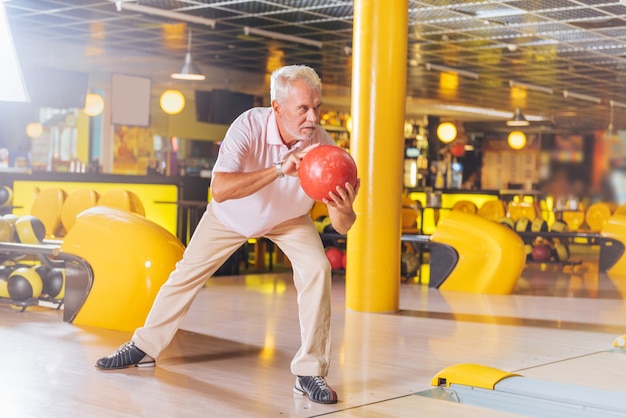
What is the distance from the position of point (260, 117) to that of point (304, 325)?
924 millimetres

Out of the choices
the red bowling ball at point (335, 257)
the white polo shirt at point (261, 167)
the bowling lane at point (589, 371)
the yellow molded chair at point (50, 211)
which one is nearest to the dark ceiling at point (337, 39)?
the yellow molded chair at point (50, 211)

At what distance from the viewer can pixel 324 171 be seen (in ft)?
11.6

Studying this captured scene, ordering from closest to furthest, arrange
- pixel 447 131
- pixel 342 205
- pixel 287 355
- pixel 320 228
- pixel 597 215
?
1. pixel 342 205
2. pixel 287 355
3. pixel 320 228
4. pixel 597 215
5. pixel 447 131

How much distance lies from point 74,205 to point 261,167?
558 cm

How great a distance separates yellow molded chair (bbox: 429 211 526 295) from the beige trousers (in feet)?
15.4

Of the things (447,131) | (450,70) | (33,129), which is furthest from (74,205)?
(447,131)

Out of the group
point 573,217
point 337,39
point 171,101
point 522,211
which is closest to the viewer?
point 337,39

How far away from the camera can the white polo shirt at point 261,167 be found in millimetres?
3928

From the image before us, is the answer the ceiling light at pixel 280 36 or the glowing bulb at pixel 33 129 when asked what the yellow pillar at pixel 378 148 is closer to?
the ceiling light at pixel 280 36

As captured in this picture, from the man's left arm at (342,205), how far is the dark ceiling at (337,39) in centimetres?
363

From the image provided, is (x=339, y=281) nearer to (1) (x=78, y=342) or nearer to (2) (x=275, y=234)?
(1) (x=78, y=342)

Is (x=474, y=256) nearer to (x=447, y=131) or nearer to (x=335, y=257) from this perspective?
(x=335, y=257)

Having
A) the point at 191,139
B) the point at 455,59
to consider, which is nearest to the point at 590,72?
the point at 455,59

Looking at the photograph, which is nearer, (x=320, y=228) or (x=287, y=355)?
(x=287, y=355)
